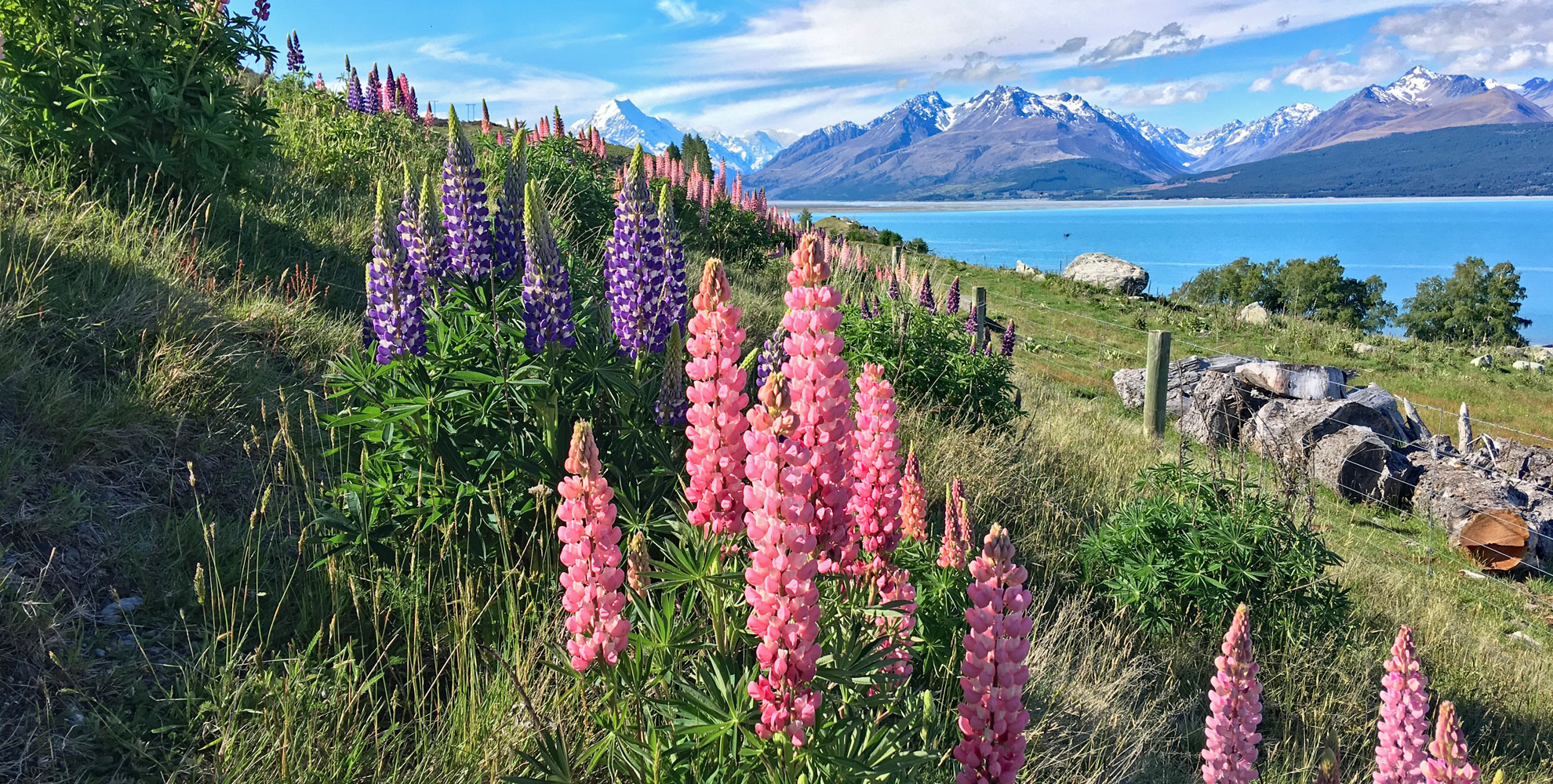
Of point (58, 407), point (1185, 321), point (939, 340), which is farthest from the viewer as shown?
point (1185, 321)

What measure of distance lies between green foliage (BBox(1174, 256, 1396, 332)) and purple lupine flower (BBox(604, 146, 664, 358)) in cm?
4021

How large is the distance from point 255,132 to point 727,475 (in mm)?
6617

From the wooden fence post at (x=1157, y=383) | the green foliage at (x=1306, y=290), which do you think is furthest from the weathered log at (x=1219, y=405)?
the green foliage at (x=1306, y=290)

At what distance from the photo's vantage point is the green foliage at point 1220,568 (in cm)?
439

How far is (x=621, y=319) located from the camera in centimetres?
338

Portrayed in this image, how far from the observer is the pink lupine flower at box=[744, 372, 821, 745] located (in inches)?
57.4

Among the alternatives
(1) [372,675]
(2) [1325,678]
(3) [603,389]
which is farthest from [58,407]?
(2) [1325,678]

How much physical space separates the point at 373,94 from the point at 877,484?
11.5 metres

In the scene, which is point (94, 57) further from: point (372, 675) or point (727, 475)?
point (727, 475)

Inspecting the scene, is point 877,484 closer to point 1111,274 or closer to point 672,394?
point 672,394

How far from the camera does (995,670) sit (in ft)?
5.49

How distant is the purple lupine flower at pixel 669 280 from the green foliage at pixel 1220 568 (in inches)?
116

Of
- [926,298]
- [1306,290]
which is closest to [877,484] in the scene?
[926,298]

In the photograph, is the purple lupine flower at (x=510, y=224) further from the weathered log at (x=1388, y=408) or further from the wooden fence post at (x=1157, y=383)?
the weathered log at (x=1388, y=408)
